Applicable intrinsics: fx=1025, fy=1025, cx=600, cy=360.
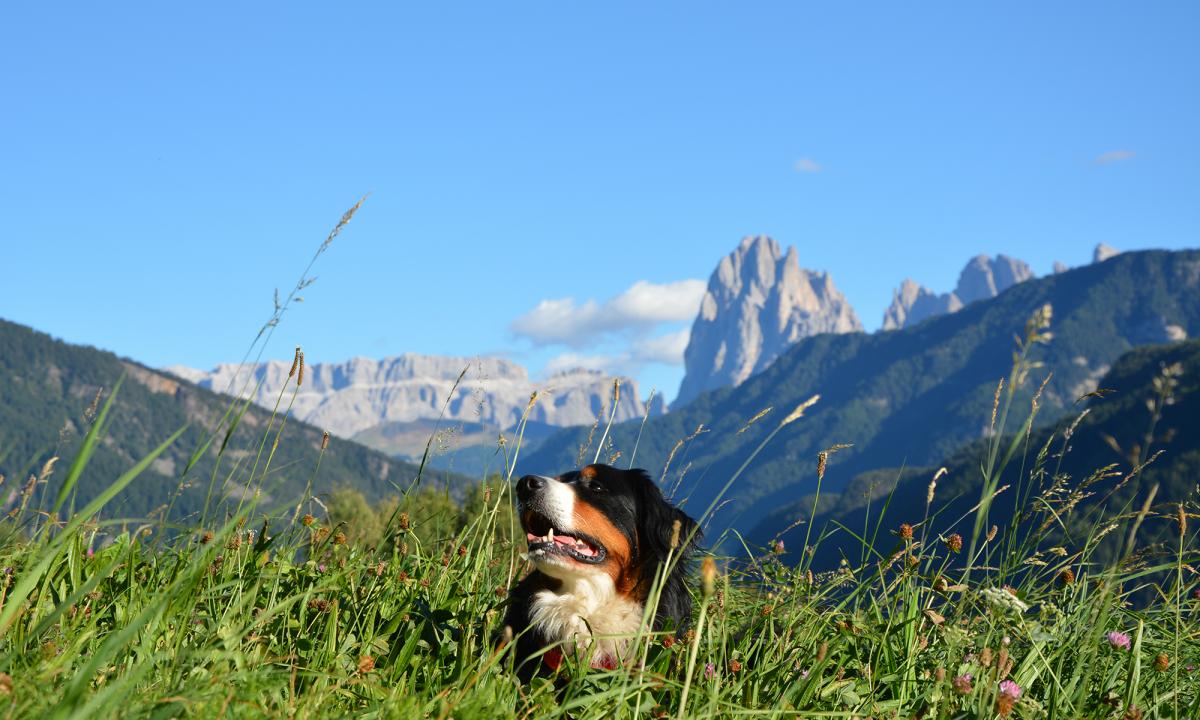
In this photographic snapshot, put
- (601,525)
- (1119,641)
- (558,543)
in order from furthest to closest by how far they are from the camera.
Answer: (601,525) < (558,543) < (1119,641)

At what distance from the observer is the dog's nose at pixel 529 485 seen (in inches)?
161

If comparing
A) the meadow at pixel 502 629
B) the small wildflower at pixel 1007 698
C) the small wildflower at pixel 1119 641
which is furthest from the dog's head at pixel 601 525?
the small wildflower at pixel 1119 641

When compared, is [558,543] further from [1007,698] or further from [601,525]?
[1007,698]

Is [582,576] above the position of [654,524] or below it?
below

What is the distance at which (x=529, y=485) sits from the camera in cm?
411

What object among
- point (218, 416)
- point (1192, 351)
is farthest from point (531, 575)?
point (1192, 351)

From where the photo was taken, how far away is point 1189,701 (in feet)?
12.2

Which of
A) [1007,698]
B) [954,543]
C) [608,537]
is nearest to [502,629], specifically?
[608,537]

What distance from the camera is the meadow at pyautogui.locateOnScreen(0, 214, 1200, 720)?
2.65 m

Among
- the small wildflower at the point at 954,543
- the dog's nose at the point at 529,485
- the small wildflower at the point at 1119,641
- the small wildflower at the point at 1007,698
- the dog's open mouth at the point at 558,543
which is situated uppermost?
the dog's nose at the point at 529,485

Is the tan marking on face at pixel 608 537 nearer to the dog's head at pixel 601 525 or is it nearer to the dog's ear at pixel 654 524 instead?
the dog's head at pixel 601 525

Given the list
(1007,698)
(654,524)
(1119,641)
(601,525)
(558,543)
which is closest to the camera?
(1007,698)

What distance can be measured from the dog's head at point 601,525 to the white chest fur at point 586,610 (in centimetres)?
5

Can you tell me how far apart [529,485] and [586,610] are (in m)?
0.55
